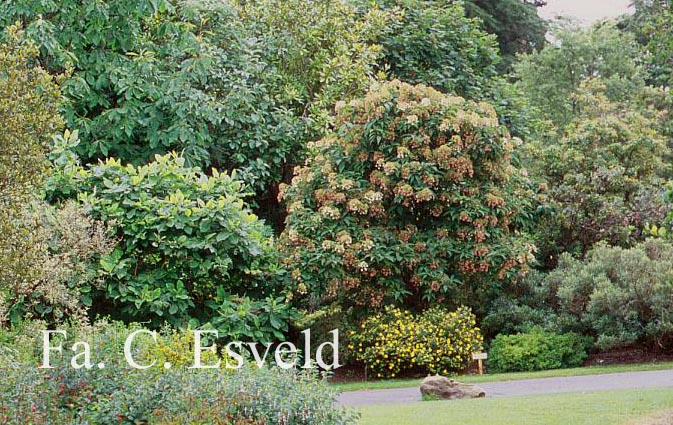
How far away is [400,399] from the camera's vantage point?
10.4 meters

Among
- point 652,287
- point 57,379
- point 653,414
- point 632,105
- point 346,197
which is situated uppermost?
point 632,105

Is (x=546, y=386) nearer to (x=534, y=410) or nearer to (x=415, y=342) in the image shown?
(x=415, y=342)

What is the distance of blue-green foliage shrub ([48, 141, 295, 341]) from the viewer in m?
11.2

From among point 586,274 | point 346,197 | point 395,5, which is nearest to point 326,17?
point 395,5

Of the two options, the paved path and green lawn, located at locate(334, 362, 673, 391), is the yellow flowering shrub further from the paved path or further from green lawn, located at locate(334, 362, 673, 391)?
the paved path

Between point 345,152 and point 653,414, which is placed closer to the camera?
point 653,414

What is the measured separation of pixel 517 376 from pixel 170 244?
4965 millimetres

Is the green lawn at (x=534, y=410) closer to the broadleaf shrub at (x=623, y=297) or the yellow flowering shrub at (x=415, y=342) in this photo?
the yellow flowering shrub at (x=415, y=342)

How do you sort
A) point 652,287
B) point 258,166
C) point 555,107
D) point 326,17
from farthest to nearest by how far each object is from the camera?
point 555,107, point 326,17, point 258,166, point 652,287

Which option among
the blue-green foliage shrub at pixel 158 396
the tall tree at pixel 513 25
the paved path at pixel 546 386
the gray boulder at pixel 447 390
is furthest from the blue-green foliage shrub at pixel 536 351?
the tall tree at pixel 513 25

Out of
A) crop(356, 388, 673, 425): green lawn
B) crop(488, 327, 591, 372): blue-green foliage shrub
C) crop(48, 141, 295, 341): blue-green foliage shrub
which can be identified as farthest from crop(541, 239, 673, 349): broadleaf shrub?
crop(48, 141, 295, 341): blue-green foliage shrub

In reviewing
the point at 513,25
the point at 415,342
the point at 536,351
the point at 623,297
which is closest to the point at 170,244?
the point at 415,342

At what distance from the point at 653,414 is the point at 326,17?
9.50 meters

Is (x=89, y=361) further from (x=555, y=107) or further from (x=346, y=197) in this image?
(x=555, y=107)
